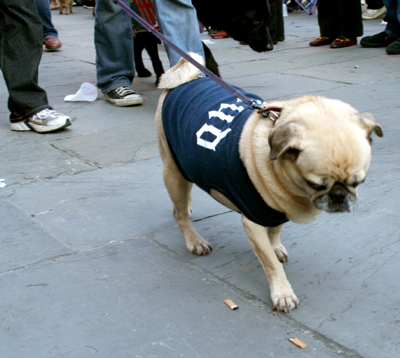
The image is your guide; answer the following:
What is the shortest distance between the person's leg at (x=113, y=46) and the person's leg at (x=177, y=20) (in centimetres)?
118

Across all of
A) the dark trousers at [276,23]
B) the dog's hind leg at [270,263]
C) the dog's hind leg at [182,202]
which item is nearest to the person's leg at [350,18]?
the dark trousers at [276,23]

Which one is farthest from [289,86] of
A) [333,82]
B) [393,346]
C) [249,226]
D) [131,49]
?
[393,346]

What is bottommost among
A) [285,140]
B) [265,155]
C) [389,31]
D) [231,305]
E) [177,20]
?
[389,31]

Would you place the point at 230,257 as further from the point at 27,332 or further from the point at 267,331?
the point at 27,332

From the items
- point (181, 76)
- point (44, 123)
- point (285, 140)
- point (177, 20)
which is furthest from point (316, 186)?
point (44, 123)

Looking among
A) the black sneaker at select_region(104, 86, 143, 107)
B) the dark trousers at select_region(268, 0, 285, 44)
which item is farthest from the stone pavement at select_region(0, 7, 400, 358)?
the dark trousers at select_region(268, 0, 285, 44)

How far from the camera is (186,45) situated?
414 cm

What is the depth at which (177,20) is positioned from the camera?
4039mm

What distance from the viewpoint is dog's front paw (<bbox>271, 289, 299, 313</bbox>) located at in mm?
2123

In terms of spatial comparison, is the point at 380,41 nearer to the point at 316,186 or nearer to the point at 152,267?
the point at 152,267

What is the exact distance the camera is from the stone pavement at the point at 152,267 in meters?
1.97

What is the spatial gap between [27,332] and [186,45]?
2764 mm

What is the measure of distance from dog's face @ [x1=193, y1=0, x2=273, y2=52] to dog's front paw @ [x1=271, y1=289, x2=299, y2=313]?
3060 millimetres

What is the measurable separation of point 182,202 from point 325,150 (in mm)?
1096
